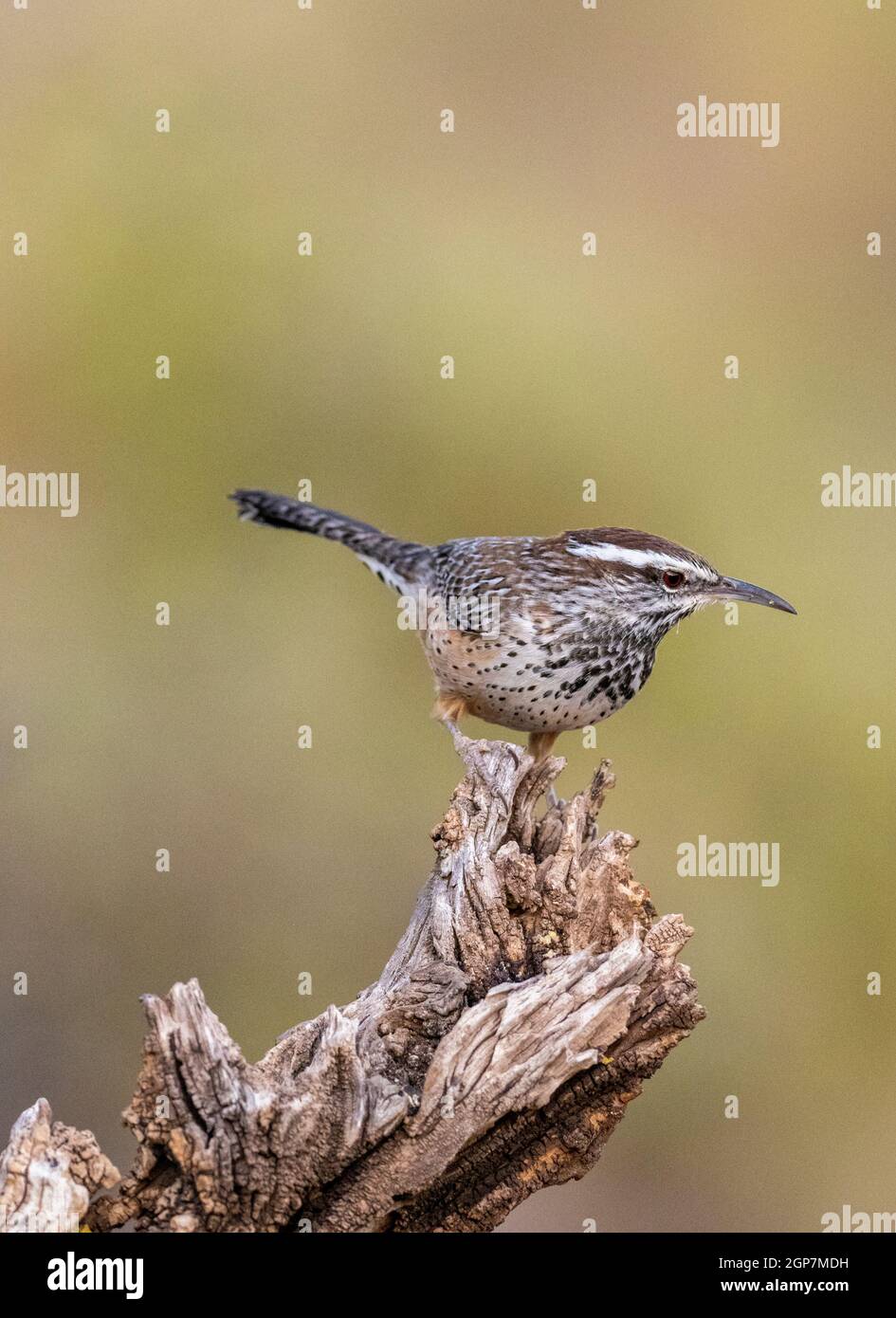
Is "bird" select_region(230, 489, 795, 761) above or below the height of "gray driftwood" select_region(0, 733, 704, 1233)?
above

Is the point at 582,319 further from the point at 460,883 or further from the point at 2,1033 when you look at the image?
the point at 460,883

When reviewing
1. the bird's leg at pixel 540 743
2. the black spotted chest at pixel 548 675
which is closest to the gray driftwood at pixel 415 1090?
the black spotted chest at pixel 548 675

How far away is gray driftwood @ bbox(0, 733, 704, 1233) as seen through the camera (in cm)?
324

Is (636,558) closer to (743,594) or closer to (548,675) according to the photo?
(743,594)

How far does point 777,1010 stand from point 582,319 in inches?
171

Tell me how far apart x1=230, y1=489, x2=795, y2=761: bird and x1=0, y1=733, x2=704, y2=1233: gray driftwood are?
111 cm

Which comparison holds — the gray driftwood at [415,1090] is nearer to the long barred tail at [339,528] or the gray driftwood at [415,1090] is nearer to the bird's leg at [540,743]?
the bird's leg at [540,743]

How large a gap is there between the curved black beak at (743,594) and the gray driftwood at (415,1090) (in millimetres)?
1469

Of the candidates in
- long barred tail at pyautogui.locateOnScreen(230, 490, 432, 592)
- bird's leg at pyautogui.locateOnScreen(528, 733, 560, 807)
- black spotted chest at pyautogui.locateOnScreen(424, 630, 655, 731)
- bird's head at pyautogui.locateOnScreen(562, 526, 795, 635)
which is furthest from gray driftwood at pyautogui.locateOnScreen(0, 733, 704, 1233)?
long barred tail at pyautogui.locateOnScreen(230, 490, 432, 592)

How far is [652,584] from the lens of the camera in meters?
5.10

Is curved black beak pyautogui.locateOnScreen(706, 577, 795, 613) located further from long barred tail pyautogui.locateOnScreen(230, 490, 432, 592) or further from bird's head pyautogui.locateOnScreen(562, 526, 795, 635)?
long barred tail pyautogui.locateOnScreen(230, 490, 432, 592)

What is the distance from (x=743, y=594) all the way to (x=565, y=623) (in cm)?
62
